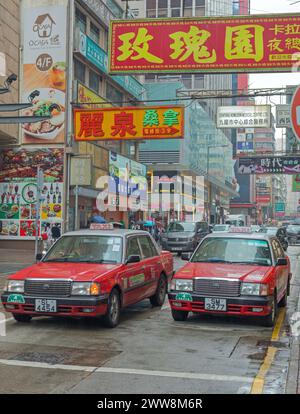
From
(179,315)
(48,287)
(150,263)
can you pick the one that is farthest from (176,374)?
(150,263)

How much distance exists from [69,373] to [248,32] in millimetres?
Result: 11154

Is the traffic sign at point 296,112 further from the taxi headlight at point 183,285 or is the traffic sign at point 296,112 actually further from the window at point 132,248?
the window at point 132,248

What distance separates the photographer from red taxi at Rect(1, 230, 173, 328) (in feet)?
26.0

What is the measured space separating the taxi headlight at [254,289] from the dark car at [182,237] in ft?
63.0

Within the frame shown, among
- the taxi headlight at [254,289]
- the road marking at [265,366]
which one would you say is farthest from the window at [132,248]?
the road marking at [265,366]

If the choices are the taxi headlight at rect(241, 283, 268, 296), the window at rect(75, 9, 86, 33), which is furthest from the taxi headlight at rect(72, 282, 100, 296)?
the window at rect(75, 9, 86, 33)

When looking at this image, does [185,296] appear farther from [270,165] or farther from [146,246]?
[270,165]

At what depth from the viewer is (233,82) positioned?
105188 mm

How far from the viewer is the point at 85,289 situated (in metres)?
7.88

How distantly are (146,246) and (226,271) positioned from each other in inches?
88.8

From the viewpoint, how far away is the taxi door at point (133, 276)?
8.84 metres

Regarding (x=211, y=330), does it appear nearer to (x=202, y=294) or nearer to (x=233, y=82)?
(x=202, y=294)

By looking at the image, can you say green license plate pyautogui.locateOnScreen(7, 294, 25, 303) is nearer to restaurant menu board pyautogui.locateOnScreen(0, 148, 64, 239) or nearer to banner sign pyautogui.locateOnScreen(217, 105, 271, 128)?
banner sign pyautogui.locateOnScreen(217, 105, 271, 128)

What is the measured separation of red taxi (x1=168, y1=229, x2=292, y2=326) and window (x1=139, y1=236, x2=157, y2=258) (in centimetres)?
101
